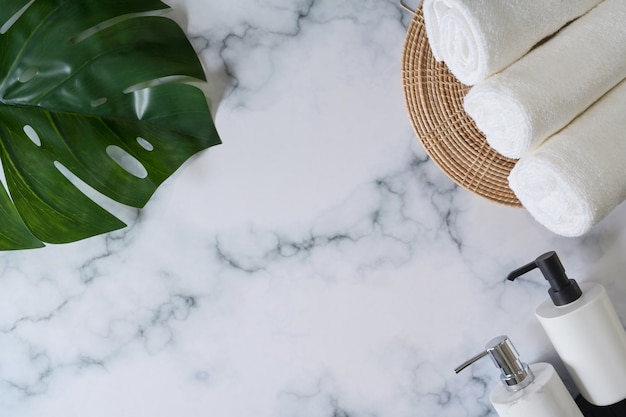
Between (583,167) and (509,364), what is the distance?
0.28m

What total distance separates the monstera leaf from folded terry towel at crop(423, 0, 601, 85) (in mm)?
337

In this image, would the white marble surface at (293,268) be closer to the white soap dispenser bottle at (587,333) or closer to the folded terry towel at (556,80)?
the white soap dispenser bottle at (587,333)

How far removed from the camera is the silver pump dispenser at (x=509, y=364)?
0.90 meters

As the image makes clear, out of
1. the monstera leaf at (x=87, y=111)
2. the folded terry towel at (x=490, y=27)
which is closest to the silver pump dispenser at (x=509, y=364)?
the folded terry towel at (x=490, y=27)

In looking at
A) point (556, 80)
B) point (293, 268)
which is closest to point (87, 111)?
point (293, 268)

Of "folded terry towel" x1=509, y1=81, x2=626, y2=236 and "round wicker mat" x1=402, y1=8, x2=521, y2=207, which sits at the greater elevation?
"folded terry towel" x1=509, y1=81, x2=626, y2=236

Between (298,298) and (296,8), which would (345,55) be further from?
(298,298)

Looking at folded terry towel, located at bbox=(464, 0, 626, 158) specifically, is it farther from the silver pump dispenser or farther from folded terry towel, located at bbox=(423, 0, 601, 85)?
the silver pump dispenser

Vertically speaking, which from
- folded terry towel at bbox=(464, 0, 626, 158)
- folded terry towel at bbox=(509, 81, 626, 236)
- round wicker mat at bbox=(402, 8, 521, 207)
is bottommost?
round wicker mat at bbox=(402, 8, 521, 207)

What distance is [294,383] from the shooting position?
1028mm

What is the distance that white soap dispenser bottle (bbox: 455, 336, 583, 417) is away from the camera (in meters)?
0.90

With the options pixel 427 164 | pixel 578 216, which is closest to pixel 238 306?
pixel 427 164

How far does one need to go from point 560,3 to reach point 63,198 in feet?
2.19

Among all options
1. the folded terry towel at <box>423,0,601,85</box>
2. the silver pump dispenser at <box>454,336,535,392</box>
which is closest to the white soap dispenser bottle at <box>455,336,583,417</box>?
the silver pump dispenser at <box>454,336,535,392</box>
